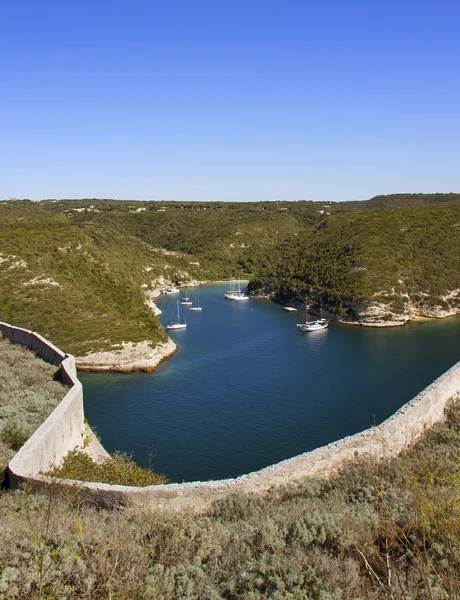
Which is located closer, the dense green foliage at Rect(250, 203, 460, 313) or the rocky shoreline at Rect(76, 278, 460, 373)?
the rocky shoreline at Rect(76, 278, 460, 373)

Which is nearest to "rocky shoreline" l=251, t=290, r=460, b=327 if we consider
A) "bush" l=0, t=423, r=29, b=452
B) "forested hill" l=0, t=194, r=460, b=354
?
"forested hill" l=0, t=194, r=460, b=354

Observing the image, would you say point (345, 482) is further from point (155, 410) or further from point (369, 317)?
point (369, 317)

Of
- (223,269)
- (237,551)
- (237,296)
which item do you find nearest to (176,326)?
(237,296)

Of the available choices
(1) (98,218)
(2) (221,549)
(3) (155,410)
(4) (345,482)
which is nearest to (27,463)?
(2) (221,549)

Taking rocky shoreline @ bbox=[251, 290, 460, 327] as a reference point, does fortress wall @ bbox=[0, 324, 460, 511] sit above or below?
above

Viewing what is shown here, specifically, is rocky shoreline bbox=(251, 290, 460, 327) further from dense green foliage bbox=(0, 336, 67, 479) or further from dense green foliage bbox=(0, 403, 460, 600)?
dense green foliage bbox=(0, 403, 460, 600)

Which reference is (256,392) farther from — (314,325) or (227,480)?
(314,325)
